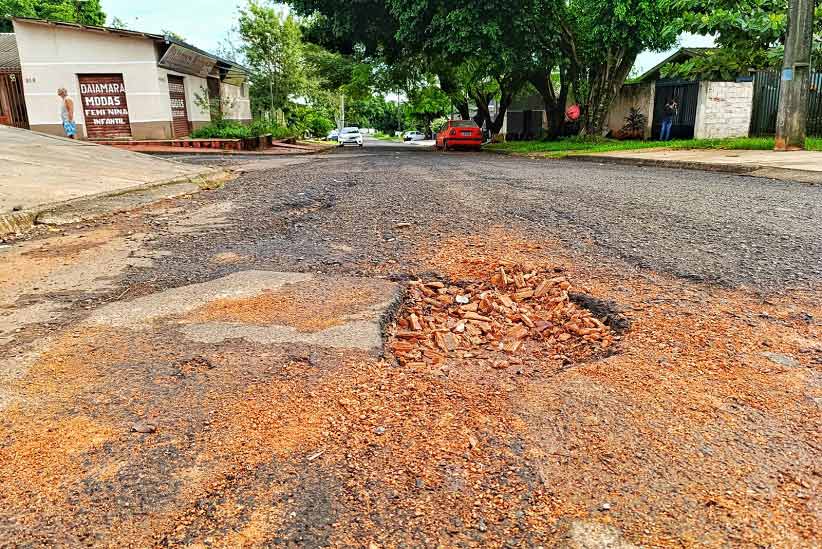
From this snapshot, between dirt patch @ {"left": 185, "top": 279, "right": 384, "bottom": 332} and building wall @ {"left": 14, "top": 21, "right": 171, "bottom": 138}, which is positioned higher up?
building wall @ {"left": 14, "top": 21, "right": 171, "bottom": 138}

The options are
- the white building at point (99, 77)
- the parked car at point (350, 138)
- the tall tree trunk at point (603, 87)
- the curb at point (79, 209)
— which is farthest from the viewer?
the parked car at point (350, 138)

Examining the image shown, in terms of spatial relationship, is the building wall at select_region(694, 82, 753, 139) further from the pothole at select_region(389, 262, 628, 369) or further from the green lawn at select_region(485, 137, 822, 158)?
the pothole at select_region(389, 262, 628, 369)

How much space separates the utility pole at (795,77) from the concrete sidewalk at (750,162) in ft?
1.74

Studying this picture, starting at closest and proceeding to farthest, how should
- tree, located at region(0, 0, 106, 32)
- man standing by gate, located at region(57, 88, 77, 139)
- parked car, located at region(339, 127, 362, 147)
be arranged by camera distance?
man standing by gate, located at region(57, 88, 77, 139) → tree, located at region(0, 0, 106, 32) → parked car, located at region(339, 127, 362, 147)

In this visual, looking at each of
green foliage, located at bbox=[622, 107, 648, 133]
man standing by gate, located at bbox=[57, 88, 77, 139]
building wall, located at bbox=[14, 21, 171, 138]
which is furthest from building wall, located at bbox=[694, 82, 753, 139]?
man standing by gate, located at bbox=[57, 88, 77, 139]

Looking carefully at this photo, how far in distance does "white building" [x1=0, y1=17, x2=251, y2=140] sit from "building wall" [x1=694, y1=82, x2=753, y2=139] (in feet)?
60.9

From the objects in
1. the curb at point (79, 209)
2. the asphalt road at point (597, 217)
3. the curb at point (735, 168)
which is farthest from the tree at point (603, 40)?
the curb at point (79, 209)

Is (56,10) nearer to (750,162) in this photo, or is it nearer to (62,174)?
(62,174)

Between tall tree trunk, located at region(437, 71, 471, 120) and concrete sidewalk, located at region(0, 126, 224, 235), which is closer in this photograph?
concrete sidewalk, located at region(0, 126, 224, 235)

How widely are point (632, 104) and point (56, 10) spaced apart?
33.0 metres

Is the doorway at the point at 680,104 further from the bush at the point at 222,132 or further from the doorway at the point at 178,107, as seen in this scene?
the doorway at the point at 178,107

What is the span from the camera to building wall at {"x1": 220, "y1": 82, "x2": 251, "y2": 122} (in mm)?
28375

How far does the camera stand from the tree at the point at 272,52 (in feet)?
103

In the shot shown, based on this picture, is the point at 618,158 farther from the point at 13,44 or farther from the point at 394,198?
the point at 13,44
